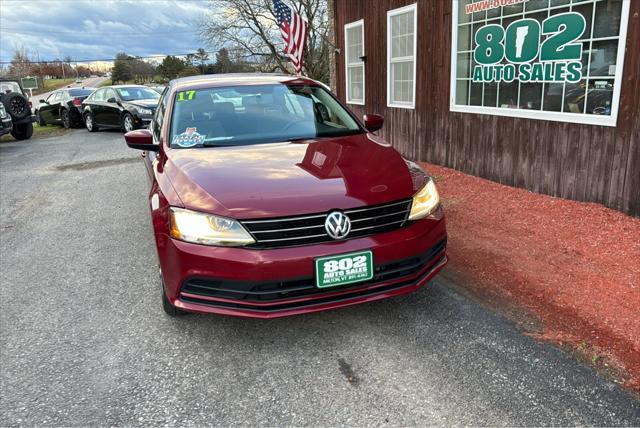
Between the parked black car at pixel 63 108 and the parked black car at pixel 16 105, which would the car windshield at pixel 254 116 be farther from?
the parked black car at pixel 63 108

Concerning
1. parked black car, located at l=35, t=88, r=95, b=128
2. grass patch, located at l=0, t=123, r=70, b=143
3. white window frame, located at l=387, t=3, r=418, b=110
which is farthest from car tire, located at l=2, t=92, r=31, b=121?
white window frame, located at l=387, t=3, r=418, b=110

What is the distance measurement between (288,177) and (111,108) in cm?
1484

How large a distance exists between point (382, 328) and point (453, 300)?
2.19 feet

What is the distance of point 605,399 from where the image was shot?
2432 millimetres

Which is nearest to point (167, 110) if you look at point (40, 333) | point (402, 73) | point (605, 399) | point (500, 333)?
point (40, 333)

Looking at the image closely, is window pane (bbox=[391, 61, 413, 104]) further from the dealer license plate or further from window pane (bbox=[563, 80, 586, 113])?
the dealer license plate

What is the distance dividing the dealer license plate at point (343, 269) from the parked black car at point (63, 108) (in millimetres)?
19047

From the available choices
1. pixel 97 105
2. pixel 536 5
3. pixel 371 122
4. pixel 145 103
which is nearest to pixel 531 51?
pixel 536 5

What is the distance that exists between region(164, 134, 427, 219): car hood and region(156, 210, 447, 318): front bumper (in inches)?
8.7

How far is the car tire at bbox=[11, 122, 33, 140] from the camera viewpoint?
52.3 feet

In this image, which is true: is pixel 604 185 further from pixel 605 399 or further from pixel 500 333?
pixel 605 399

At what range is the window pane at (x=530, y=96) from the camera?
6.08 metres

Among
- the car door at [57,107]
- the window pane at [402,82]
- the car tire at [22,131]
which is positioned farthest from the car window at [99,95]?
the window pane at [402,82]

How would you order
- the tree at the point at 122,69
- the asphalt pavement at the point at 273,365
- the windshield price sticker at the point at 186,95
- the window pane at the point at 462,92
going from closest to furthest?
1. the asphalt pavement at the point at 273,365
2. the windshield price sticker at the point at 186,95
3. the window pane at the point at 462,92
4. the tree at the point at 122,69
